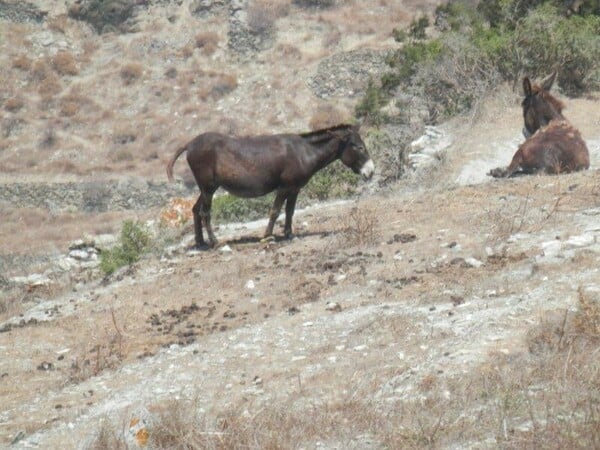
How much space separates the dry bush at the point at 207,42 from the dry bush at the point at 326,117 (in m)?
9.52

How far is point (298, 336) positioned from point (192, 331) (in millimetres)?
1355

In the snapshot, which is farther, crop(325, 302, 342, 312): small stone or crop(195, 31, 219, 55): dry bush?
crop(195, 31, 219, 55): dry bush

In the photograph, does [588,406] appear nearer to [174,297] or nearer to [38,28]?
[174,297]

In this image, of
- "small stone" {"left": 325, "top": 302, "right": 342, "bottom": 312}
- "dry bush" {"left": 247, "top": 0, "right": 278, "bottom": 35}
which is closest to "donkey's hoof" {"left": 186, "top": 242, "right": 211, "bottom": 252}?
"small stone" {"left": 325, "top": 302, "right": 342, "bottom": 312}

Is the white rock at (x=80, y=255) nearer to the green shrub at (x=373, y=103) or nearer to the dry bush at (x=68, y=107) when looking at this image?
the green shrub at (x=373, y=103)

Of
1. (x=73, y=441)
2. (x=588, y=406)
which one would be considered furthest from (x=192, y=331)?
(x=588, y=406)

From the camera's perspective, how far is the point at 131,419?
25.0 feet

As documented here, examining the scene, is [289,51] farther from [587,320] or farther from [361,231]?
[587,320]

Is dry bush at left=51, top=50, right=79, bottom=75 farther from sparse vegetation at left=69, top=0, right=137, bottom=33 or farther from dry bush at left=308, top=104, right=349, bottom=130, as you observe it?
dry bush at left=308, top=104, right=349, bottom=130

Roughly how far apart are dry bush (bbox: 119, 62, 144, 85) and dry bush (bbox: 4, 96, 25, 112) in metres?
5.46

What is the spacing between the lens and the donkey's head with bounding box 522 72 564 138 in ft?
56.6

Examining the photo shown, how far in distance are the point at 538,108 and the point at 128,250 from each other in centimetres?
726

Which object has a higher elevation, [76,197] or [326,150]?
[326,150]

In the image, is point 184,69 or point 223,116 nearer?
point 223,116
